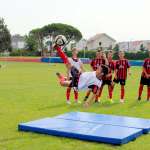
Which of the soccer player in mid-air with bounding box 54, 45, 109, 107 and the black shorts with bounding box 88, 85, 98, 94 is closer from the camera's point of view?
the black shorts with bounding box 88, 85, 98, 94

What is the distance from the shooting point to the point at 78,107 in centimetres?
1221

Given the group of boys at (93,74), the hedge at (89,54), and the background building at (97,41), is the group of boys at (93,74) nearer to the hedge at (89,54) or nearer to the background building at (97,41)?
the hedge at (89,54)

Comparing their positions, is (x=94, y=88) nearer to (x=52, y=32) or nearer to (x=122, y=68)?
(x=122, y=68)

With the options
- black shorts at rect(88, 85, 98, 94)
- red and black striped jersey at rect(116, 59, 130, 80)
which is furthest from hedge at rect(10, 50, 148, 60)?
black shorts at rect(88, 85, 98, 94)

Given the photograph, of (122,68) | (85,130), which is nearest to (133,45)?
(122,68)

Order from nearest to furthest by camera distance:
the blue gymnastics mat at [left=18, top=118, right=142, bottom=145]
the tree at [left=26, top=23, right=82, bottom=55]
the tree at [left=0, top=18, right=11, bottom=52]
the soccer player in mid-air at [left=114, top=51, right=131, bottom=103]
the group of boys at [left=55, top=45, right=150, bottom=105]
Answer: the blue gymnastics mat at [left=18, top=118, right=142, bottom=145], the group of boys at [left=55, top=45, right=150, bottom=105], the soccer player in mid-air at [left=114, top=51, right=131, bottom=103], the tree at [left=0, top=18, right=11, bottom=52], the tree at [left=26, top=23, right=82, bottom=55]

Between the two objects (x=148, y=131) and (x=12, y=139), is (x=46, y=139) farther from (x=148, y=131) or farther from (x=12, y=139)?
(x=148, y=131)

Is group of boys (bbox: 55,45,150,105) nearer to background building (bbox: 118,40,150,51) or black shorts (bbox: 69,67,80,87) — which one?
black shorts (bbox: 69,67,80,87)

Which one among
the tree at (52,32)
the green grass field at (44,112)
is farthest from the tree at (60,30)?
the green grass field at (44,112)

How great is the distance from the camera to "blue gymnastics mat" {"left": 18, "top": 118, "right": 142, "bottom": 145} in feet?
25.0

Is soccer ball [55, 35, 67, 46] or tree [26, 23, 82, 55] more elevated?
tree [26, 23, 82, 55]

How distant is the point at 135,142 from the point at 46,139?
181 cm

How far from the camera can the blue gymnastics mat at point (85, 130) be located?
7.61 m

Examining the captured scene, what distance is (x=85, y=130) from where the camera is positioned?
8133 mm
